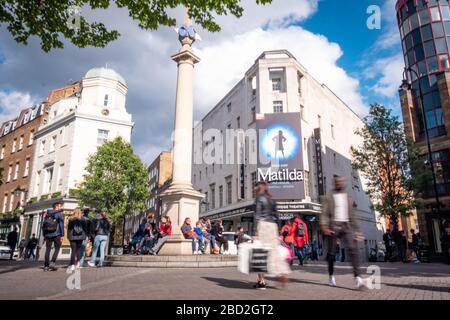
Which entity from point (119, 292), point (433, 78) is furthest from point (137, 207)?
point (433, 78)

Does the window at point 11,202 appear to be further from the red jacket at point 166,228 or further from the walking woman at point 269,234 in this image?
the walking woman at point 269,234

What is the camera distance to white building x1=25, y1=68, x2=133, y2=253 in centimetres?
2984

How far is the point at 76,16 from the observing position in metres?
8.77

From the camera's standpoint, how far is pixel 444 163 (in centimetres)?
2608

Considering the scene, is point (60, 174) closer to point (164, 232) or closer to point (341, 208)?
point (164, 232)

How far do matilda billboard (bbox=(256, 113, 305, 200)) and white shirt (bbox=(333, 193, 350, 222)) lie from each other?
19.7 metres

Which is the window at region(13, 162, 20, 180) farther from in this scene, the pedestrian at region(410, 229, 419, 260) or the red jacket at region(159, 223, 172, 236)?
the pedestrian at region(410, 229, 419, 260)

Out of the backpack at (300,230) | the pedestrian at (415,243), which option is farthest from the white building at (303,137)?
the backpack at (300,230)

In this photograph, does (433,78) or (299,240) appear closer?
(299,240)

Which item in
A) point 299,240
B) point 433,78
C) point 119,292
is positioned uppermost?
point 433,78

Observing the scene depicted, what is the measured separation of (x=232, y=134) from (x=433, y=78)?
19.3 meters

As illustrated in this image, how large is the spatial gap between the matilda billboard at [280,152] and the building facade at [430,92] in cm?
994

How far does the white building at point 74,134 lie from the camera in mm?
29844
